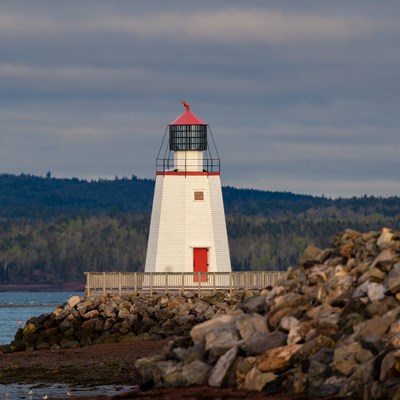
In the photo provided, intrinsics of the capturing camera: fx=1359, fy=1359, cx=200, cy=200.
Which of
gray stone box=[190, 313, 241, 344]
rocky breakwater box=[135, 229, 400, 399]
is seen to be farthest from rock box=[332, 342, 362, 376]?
gray stone box=[190, 313, 241, 344]

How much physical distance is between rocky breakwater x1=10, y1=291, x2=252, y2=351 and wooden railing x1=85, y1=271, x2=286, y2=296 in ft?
3.38

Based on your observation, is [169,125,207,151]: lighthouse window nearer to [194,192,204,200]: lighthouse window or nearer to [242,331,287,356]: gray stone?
[194,192,204,200]: lighthouse window

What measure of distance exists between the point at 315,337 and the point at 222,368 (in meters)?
1.83

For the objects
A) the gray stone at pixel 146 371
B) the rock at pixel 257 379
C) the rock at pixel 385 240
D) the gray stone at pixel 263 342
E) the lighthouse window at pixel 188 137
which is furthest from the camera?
the lighthouse window at pixel 188 137

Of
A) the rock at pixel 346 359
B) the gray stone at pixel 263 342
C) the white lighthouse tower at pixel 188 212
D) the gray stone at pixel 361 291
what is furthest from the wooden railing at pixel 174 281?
the rock at pixel 346 359

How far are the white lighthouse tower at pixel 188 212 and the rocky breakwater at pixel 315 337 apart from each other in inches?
882

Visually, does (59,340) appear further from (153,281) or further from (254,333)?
(254,333)

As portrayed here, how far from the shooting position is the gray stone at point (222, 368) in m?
24.7

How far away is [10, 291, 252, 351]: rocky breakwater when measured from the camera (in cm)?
4456

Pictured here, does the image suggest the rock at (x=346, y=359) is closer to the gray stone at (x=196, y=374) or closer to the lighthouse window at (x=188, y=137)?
the gray stone at (x=196, y=374)

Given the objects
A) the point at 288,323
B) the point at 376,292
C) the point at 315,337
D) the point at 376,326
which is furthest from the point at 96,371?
the point at 376,326

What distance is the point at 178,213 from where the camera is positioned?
5097cm

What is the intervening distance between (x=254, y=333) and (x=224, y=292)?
77.2 ft

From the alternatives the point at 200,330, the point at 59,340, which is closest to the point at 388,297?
the point at 200,330
